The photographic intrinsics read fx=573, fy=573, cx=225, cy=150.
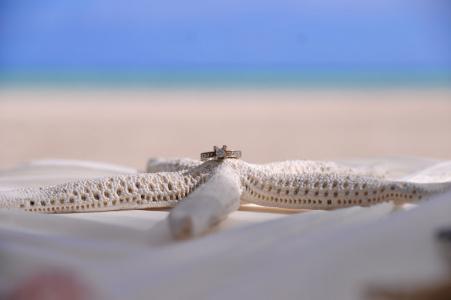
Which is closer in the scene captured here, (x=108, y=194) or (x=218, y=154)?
(x=108, y=194)

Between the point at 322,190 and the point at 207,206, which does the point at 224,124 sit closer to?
the point at 322,190

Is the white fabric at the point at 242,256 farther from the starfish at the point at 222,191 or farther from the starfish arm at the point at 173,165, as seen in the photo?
the starfish arm at the point at 173,165

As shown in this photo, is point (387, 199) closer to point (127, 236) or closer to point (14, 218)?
point (127, 236)

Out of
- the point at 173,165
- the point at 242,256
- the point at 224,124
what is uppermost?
the point at 224,124

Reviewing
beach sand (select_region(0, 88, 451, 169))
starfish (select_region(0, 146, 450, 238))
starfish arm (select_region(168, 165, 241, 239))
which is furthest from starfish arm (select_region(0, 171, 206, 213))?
beach sand (select_region(0, 88, 451, 169))

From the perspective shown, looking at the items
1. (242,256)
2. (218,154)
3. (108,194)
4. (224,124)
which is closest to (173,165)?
(218,154)

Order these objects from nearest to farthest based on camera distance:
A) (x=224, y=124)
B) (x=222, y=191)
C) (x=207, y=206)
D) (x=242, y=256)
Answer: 1. (x=242, y=256)
2. (x=207, y=206)
3. (x=222, y=191)
4. (x=224, y=124)

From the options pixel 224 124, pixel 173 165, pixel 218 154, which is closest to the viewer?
pixel 218 154

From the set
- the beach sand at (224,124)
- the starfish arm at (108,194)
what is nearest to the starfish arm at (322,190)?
the starfish arm at (108,194)

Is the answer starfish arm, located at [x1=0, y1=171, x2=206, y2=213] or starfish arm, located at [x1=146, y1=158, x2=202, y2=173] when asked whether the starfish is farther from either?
starfish arm, located at [x1=146, y1=158, x2=202, y2=173]
